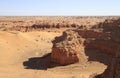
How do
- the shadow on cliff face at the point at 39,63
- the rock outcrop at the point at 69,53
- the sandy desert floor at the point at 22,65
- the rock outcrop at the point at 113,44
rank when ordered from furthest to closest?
the shadow on cliff face at the point at 39,63 → the rock outcrop at the point at 69,53 → the sandy desert floor at the point at 22,65 → the rock outcrop at the point at 113,44

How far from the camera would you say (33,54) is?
99.8ft

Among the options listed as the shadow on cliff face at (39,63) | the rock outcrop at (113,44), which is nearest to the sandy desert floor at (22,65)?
the shadow on cliff face at (39,63)

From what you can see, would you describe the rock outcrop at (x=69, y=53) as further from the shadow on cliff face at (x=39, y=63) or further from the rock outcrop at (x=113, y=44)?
the rock outcrop at (x=113, y=44)

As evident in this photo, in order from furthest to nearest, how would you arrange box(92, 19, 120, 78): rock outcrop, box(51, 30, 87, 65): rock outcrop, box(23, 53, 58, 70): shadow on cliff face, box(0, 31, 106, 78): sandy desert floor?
box(23, 53, 58, 70): shadow on cliff face < box(51, 30, 87, 65): rock outcrop < box(0, 31, 106, 78): sandy desert floor < box(92, 19, 120, 78): rock outcrop

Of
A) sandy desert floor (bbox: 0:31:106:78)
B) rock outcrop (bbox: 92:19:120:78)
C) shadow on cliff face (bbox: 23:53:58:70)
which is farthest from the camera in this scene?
shadow on cliff face (bbox: 23:53:58:70)

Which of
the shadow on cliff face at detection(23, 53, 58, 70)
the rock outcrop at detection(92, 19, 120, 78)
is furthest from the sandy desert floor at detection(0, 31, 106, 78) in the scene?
the rock outcrop at detection(92, 19, 120, 78)

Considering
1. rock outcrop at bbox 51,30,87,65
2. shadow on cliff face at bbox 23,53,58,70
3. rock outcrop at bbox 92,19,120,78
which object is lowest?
shadow on cliff face at bbox 23,53,58,70

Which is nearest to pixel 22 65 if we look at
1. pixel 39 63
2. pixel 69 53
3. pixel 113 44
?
pixel 39 63

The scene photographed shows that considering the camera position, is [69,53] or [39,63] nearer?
[69,53]

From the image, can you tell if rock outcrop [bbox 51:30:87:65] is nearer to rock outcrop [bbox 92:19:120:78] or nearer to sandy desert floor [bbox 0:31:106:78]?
sandy desert floor [bbox 0:31:106:78]

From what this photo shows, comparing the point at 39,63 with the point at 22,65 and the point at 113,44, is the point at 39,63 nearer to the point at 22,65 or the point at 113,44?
the point at 22,65

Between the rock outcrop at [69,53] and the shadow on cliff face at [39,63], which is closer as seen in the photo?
the rock outcrop at [69,53]

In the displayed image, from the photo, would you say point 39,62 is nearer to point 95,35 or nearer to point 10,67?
point 10,67

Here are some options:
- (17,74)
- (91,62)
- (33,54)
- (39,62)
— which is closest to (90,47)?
(91,62)
